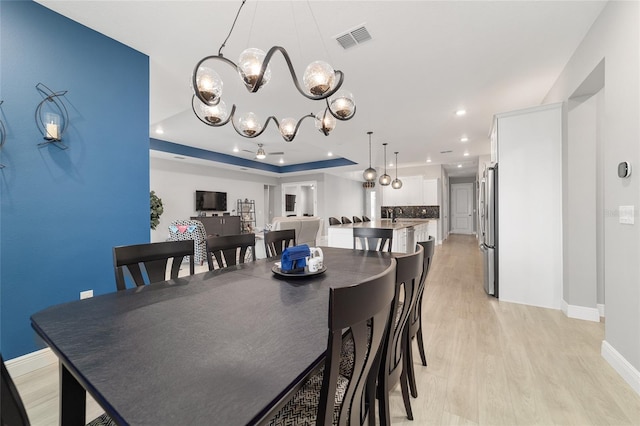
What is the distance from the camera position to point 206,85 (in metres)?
1.66

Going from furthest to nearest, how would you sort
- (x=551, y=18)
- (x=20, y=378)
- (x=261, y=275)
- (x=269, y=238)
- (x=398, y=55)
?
1. (x=398, y=55)
2. (x=269, y=238)
3. (x=551, y=18)
4. (x=20, y=378)
5. (x=261, y=275)

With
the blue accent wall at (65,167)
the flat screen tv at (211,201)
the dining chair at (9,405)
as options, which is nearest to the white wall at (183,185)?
the flat screen tv at (211,201)

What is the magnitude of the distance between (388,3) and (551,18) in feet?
4.58

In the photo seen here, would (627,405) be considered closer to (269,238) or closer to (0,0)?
(269,238)

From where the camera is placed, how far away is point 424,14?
207 centimetres

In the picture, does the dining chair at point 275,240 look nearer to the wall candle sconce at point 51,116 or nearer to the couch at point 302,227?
the wall candle sconce at point 51,116

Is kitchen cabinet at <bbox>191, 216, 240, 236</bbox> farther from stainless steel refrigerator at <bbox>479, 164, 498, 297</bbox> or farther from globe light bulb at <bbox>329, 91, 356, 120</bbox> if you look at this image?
stainless steel refrigerator at <bbox>479, 164, 498, 297</bbox>

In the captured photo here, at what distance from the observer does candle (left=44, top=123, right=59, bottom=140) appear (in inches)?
76.5

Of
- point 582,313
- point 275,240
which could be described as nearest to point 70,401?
point 275,240

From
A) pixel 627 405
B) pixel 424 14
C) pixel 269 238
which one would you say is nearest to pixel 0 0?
A: pixel 269 238

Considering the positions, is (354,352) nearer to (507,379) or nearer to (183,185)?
(507,379)

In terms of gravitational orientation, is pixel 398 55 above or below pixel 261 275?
above

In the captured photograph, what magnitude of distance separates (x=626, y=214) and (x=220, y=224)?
25.5 ft

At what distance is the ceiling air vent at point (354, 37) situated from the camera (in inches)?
88.7
